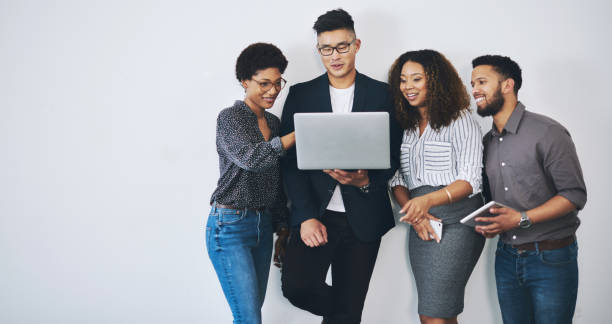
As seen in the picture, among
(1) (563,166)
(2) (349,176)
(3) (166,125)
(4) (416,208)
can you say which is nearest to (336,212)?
(2) (349,176)

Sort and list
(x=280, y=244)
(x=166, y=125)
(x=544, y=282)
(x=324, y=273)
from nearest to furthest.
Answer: (x=544, y=282) < (x=324, y=273) < (x=280, y=244) < (x=166, y=125)

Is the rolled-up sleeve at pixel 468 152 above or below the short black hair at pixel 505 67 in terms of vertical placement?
below

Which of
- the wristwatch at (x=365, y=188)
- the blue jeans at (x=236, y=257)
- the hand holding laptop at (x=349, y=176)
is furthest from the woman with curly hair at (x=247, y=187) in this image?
the wristwatch at (x=365, y=188)

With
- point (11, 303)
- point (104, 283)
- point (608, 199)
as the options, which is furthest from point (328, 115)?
point (11, 303)

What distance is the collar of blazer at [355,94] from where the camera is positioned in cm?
183

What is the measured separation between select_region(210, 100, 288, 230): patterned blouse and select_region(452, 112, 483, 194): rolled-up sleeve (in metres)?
0.76

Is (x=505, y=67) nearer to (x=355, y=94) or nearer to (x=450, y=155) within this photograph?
(x=450, y=155)

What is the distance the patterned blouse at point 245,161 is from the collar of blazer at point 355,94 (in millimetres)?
304

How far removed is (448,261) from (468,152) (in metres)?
0.48

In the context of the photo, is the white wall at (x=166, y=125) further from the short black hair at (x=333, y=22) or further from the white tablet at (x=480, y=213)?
the white tablet at (x=480, y=213)

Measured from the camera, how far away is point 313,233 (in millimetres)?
1780

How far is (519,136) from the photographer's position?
5.57ft

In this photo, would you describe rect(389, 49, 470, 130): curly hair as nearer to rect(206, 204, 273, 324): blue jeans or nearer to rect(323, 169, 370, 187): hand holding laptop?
rect(323, 169, 370, 187): hand holding laptop

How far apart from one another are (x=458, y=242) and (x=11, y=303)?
8.36 ft
